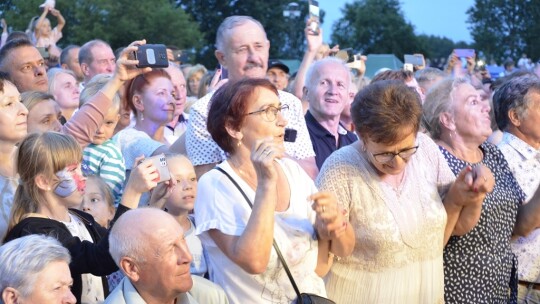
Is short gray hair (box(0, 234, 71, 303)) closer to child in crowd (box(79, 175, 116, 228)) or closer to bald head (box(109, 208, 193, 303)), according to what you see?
bald head (box(109, 208, 193, 303))

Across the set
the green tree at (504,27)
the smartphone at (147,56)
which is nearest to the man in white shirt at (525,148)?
the smartphone at (147,56)

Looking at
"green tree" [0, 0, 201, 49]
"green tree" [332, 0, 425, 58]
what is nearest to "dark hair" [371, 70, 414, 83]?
"green tree" [0, 0, 201, 49]

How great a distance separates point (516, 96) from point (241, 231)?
2.43 meters

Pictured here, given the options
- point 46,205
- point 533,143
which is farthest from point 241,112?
point 533,143

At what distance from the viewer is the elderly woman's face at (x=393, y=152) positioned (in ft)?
13.4

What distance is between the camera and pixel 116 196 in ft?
18.2

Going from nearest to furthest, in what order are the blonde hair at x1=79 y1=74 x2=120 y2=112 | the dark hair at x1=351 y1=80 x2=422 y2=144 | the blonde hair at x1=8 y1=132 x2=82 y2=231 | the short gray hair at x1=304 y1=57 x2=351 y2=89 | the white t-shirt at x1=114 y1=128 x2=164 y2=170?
1. the dark hair at x1=351 y1=80 x2=422 y2=144
2. the blonde hair at x1=8 y1=132 x2=82 y2=231
3. the white t-shirt at x1=114 y1=128 x2=164 y2=170
4. the blonde hair at x1=79 y1=74 x2=120 y2=112
5. the short gray hair at x1=304 y1=57 x2=351 y2=89

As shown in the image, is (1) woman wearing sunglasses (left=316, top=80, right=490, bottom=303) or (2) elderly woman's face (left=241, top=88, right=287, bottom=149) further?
(1) woman wearing sunglasses (left=316, top=80, right=490, bottom=303)

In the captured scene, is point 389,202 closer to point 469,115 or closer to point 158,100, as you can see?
point 469,115

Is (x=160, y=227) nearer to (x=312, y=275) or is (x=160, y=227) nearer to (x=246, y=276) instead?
(x=246, y=276)

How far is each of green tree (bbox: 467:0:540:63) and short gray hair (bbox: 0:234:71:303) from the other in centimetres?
6096

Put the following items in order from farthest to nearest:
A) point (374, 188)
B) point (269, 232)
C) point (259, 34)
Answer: point (259, 34) → point (374, 188) → point (269, 232)

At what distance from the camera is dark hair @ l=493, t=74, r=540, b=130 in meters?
5.39

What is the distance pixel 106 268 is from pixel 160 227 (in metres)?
0.40
